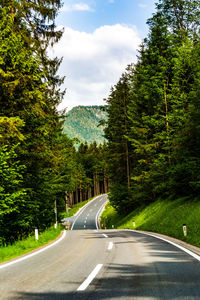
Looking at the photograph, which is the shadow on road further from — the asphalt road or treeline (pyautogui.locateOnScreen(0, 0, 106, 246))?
treeline (pyautogui.locateOnScreen(0, 0, 106, 246))

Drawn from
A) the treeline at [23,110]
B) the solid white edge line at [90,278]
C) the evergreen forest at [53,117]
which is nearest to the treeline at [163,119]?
the evergreen forest at [53,117]

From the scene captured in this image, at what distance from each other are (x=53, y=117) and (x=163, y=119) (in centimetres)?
1331

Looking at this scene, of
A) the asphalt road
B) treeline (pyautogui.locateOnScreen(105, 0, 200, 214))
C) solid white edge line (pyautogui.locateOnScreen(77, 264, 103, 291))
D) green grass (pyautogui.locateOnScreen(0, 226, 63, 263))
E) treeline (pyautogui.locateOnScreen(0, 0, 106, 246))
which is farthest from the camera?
treeline (pyautogui.locateOnScreen(105, 0, 200, 214))

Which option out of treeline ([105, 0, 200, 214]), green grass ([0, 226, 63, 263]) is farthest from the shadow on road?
treeline ([105, 0, 200, 214])

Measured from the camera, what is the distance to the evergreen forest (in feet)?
43.7

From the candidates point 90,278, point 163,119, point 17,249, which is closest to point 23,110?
point 17,249

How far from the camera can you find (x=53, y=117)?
16891 millimetres

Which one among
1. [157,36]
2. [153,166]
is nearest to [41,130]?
[153,166]

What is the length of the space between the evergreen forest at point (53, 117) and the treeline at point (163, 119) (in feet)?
0.35

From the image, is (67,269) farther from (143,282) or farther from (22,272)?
(143,282)

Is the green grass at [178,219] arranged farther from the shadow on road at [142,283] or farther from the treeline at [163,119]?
the shadow on road at [142,283]

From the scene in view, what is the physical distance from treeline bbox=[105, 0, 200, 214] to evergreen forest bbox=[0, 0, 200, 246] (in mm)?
107

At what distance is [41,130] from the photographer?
608 inches

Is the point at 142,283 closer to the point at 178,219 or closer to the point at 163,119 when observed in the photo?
the point at 178,219
